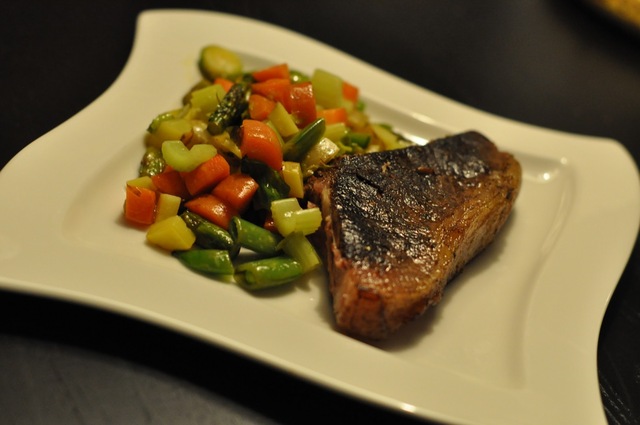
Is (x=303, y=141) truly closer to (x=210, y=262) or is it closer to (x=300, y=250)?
(x=300, y=250)

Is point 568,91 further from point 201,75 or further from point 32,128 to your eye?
point 32,128

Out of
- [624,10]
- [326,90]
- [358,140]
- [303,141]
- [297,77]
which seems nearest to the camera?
[303,141]

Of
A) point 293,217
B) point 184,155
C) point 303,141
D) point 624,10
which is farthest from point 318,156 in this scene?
point 624,10

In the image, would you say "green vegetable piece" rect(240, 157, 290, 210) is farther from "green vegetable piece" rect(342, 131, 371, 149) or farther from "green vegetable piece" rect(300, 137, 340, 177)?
"green vegetable piece" rect(342, 131, 371, 149)

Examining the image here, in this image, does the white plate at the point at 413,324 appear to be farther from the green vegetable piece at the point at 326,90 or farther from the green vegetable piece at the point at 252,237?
the green vegetable piece at the point at 326,90

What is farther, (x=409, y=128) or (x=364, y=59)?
(x=364, y=59)

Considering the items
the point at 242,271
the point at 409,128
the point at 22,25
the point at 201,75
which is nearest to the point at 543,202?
the point at 409,128

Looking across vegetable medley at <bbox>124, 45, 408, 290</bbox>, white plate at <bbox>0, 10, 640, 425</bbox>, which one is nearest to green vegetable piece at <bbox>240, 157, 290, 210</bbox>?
vegetable medley at <bbox>124, 45, 408, 290</bbox>
